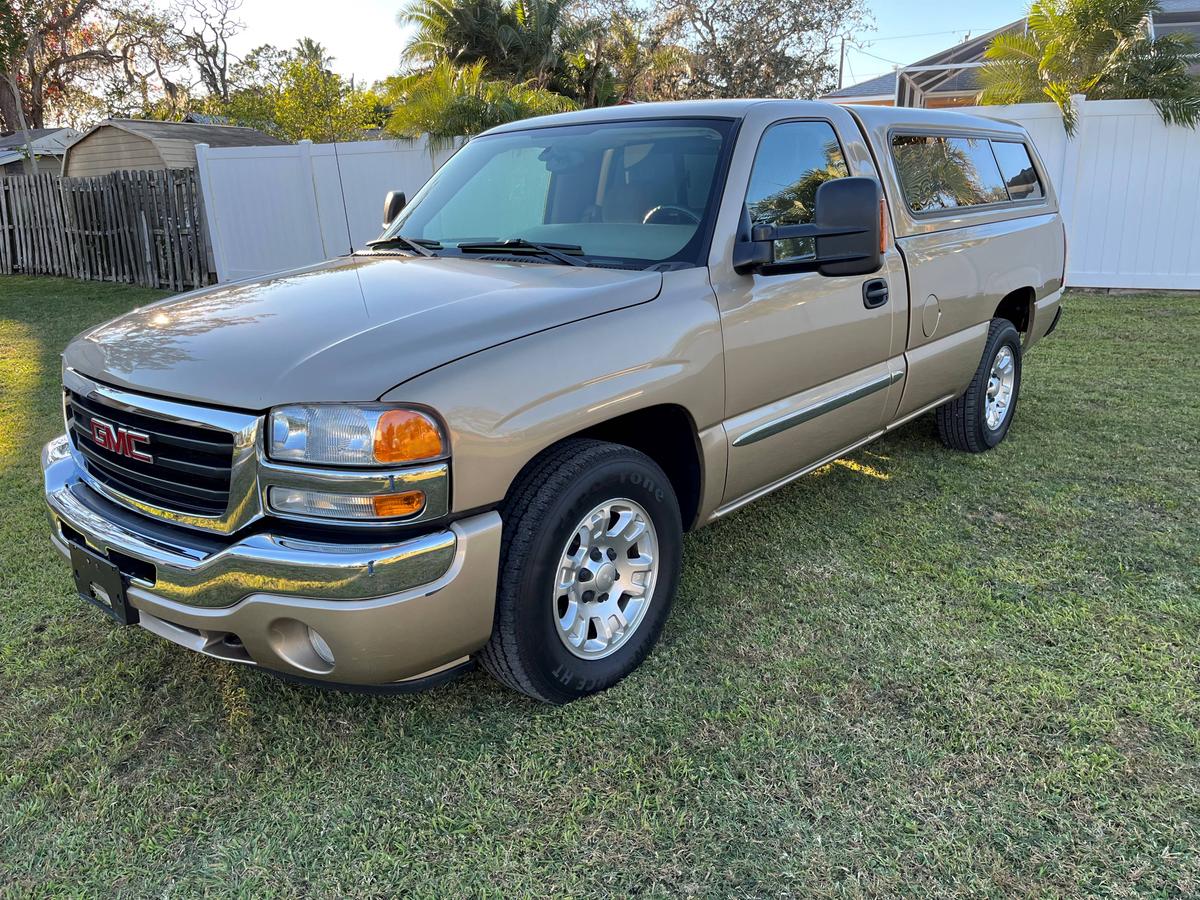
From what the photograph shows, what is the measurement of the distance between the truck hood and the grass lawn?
3.60ft

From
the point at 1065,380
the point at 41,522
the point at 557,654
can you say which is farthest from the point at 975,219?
the point at 41,522

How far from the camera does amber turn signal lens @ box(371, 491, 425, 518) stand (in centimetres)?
226

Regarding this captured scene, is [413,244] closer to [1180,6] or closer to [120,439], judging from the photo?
[120,439]

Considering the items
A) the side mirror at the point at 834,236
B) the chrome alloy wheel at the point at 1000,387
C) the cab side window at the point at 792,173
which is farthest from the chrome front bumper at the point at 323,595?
the chrome alloy wheel at the point at 1000,387

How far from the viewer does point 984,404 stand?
5.09m

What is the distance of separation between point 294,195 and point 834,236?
11.2 metres

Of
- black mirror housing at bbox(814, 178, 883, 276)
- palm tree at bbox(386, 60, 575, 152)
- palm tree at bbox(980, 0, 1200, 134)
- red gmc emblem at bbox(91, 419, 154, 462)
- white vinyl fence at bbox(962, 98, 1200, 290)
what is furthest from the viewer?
palm tree at bbox(386, 60, 575, 152)

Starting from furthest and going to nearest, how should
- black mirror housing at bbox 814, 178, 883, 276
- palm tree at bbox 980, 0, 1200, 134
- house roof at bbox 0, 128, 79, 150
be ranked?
house roof at bbox 0, 128, 79, 150 < palm tree at bbox 980, 0, 1200, 134 < black mirror housing at bbox 814, 178, 883, 276

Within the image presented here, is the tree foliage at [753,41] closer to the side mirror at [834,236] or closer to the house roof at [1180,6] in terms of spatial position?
the house roof at [1180,6]

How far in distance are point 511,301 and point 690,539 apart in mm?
1797

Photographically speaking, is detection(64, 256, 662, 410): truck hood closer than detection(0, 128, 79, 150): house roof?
Yes

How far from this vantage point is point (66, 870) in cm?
224

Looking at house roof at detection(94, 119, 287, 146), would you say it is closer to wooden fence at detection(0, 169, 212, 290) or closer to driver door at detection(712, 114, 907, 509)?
wooden fence at detection(0, 169, 212, 290)

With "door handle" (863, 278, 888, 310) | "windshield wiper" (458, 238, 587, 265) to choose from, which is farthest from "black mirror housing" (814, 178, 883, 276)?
"windshield wiper" (458, 238, 587, 265)
